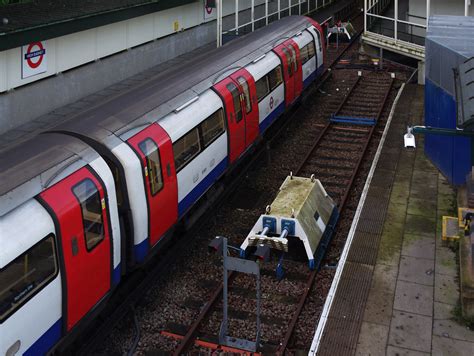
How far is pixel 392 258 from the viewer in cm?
1152

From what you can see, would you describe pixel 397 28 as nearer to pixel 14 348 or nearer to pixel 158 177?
pixel 158 177

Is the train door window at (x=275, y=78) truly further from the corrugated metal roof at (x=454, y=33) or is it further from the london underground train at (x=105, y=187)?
the corrugated metal roof at (x=454, y=33)

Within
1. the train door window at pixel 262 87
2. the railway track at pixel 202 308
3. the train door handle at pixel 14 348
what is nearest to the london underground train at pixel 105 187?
the train door handle at pixel 14 348

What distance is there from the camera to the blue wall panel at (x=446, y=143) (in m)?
12.8

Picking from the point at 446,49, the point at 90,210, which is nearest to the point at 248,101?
the point at 446,49

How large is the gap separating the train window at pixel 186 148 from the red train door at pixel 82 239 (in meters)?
2.51

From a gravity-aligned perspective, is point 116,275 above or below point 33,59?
below

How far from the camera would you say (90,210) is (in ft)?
27.8

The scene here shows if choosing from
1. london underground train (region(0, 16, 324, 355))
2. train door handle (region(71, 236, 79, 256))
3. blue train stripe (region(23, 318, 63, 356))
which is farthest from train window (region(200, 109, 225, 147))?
blue train stripe (region(23, 318, 63, 356))

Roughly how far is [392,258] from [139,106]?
18.0 feet

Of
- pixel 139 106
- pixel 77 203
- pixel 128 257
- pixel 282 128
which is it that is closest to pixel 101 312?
pixel 128 257

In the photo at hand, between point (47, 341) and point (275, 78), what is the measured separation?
35.6ft

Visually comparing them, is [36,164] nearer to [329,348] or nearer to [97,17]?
[329,348]

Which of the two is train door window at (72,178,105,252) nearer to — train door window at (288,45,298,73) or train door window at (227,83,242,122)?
train door window at (227,83,242,122)
